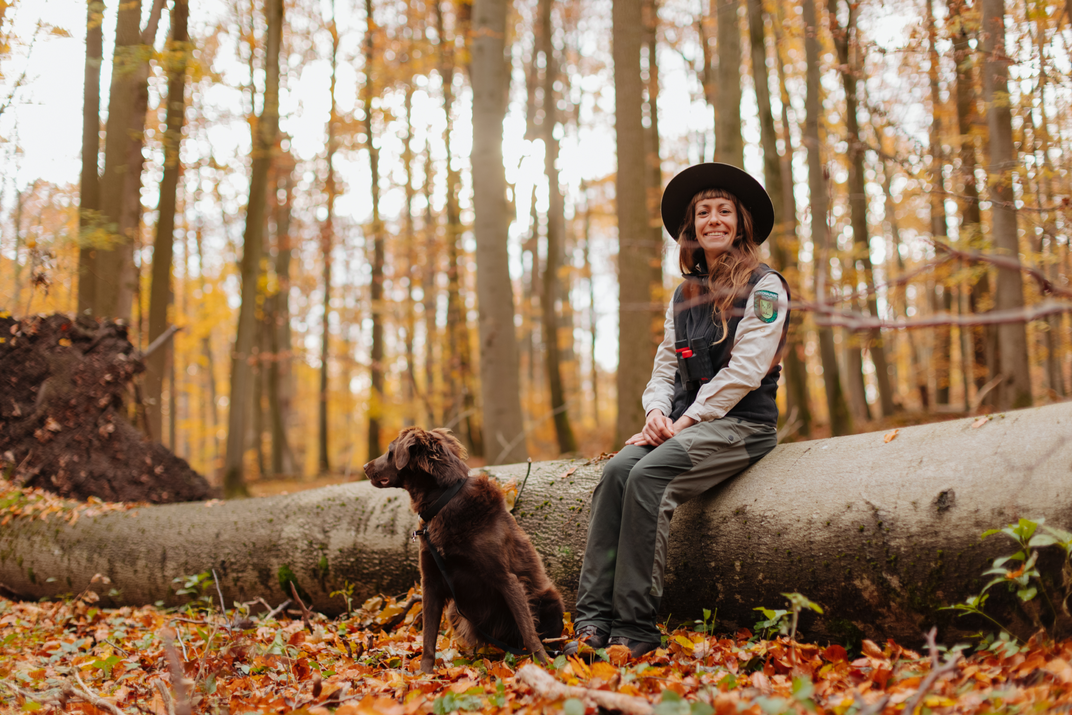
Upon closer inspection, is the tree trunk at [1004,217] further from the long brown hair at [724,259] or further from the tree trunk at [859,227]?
the long brown hair at [724,259]

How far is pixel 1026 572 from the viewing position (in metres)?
2.59

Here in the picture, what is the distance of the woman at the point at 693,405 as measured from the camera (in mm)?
3238

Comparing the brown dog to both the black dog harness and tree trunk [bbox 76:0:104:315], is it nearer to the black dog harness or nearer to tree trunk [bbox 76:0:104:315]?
the black dog harness

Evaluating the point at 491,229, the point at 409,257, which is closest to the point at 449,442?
the point at 491,229

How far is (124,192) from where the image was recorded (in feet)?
29.9

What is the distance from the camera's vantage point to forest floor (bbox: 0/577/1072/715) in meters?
2.25

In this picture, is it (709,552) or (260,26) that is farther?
(260,26)

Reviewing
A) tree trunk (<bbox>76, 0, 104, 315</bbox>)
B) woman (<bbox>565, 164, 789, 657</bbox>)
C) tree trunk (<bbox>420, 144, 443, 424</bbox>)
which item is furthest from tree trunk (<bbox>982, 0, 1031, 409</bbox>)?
tree trunk (<bbox>420, 144, 443, 424</bbox>)

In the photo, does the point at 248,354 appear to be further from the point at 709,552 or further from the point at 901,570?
the point at 901,570

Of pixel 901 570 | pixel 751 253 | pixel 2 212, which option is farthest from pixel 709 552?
pixel 2 212

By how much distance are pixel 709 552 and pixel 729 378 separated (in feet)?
3.21

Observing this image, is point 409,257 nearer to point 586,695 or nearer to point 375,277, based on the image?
point 375,277

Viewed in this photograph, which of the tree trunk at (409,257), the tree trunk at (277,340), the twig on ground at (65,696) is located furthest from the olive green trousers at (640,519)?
the tree trunk at (277,340)

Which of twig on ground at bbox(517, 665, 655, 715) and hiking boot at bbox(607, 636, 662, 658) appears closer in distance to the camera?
twig on ground at bbox(517, 665, 655, 715)
